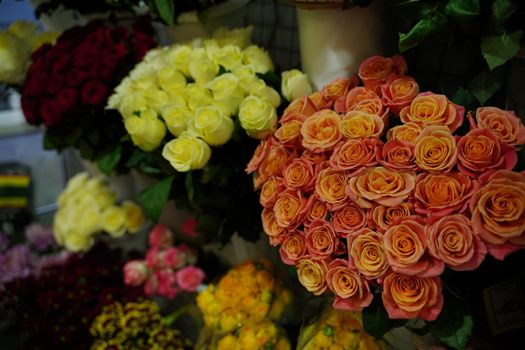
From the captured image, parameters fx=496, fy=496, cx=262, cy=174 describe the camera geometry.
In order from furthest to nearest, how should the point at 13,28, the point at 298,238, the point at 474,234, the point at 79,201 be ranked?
the point at 79,201, the point at 13,28, the point at 298,238, the point at 474,234

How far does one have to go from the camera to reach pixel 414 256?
0.54m

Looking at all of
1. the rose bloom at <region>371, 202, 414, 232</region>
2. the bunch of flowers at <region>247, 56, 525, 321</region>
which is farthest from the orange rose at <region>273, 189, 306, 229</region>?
the rose bloom at <region>371, 202, 414, 232</region>

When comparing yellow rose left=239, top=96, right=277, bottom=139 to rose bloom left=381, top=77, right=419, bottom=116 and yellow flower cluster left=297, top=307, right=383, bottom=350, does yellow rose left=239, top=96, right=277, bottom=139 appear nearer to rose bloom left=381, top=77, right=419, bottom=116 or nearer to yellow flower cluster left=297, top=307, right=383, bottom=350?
rose bloom left=381, top=77, right=419, bottom=116

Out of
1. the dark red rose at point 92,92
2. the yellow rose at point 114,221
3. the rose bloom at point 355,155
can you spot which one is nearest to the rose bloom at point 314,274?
the rose bloom at point 355,155

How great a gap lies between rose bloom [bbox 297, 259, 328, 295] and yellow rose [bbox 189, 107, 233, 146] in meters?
0.27

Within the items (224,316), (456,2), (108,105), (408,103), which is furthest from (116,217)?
(456,2)

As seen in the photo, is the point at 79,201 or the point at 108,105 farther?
the point at 79,201

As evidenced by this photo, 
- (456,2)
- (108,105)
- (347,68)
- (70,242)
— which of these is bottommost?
(70,242)

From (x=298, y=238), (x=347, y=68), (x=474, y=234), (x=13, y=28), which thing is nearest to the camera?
(x=474, y=234)

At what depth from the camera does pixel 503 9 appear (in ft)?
1.87

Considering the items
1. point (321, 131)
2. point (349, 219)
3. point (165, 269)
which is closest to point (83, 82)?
point (165, 269)

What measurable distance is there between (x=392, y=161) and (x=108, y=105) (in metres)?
0.65

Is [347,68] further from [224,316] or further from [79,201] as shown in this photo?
[79,201]

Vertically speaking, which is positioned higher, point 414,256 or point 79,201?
point 414,256
